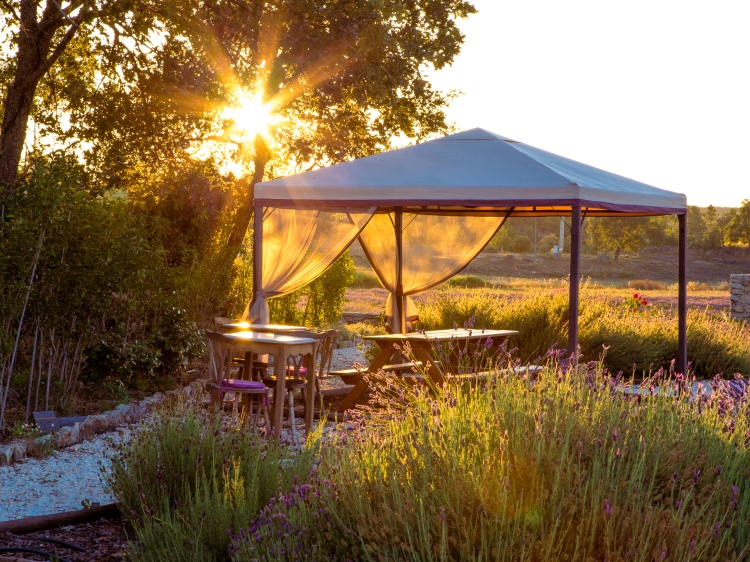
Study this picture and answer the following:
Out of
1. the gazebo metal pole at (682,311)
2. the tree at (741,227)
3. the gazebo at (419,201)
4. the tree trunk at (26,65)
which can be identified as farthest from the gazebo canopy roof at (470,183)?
the tree at (741,227)

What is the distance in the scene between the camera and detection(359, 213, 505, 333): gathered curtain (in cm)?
885

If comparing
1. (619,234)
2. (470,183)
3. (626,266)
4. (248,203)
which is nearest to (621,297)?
(248,203)

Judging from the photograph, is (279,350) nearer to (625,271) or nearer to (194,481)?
(194,481)

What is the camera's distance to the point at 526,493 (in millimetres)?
2398

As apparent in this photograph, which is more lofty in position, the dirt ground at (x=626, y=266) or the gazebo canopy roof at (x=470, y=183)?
the gazebo canopy roof at (x=470, y=183)

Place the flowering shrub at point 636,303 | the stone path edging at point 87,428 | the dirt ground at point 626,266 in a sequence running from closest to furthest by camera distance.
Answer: the stone path edging at point 87,428 < the flowering shrub at point 636,303 < the dirt ground at point 626,266

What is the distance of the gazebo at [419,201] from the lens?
21.1ft

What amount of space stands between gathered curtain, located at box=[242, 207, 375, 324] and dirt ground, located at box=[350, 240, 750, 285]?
3151 cm

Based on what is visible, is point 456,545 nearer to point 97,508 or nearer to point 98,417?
point 97,508

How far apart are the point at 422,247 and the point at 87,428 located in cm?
453

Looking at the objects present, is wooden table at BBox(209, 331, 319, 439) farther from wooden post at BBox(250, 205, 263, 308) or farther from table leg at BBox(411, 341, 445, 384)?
wooden post at BBox(250, 205, 263, 308)

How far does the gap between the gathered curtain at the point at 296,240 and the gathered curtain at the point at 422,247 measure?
1.30m

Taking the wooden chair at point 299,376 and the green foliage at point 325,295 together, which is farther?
the green foliage at point 325,295

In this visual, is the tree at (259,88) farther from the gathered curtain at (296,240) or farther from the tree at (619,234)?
the tree at (619,234)
